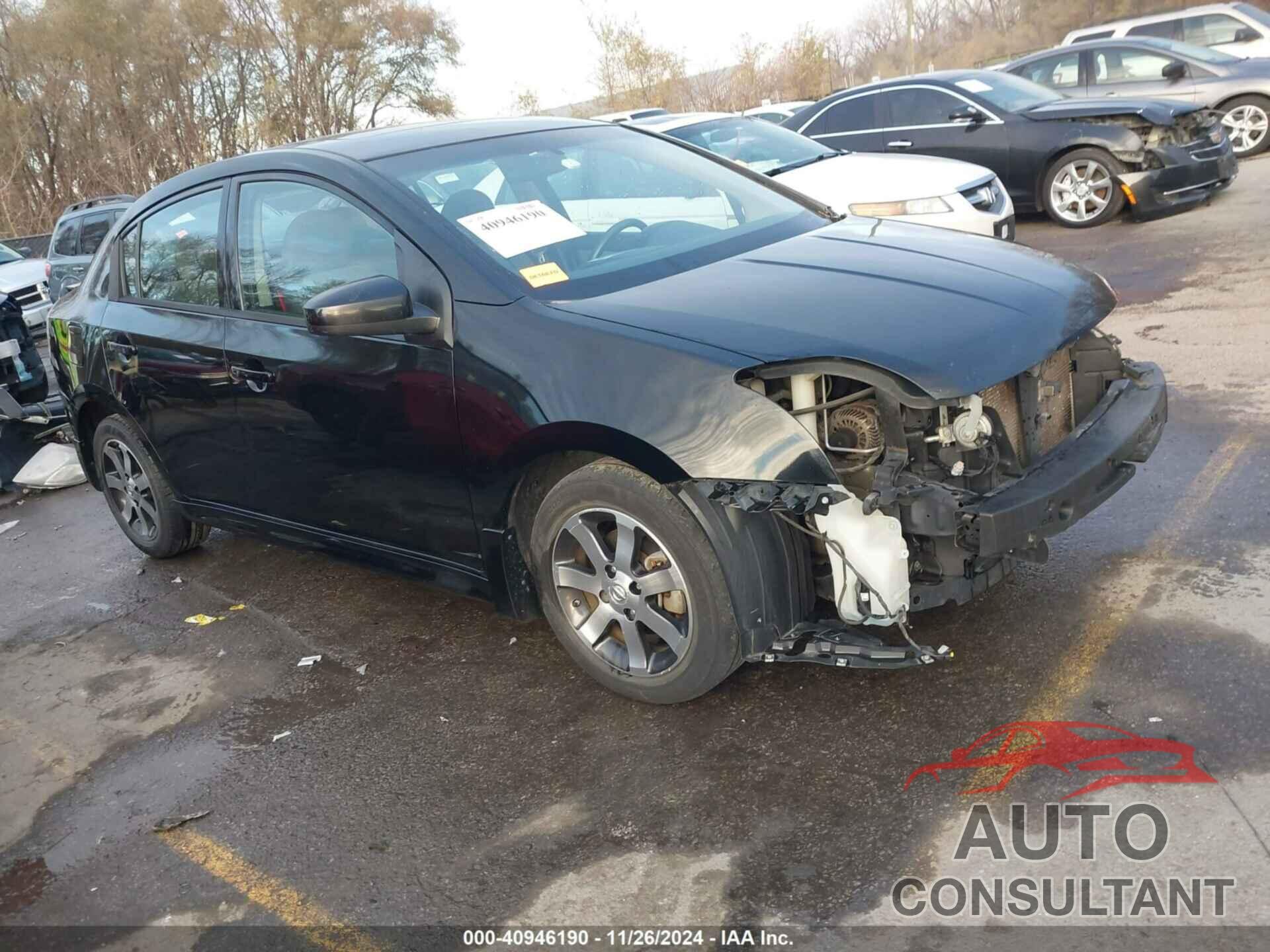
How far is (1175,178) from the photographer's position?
10.2 meters

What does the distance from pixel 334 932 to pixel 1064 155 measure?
10.1m

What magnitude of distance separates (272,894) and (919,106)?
34.3 feet

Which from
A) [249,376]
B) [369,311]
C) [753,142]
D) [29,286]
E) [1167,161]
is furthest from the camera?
[29,286]

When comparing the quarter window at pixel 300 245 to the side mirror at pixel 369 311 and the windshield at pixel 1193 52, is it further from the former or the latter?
the windshield at pixel 1193 52

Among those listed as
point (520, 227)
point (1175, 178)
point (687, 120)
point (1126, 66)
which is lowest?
point (1175, 178)

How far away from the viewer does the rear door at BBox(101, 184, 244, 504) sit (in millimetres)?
4652

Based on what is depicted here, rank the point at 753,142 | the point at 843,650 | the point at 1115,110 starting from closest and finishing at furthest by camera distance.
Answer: the point at 843,650 → the point at 753,142 → the point at 1115,110

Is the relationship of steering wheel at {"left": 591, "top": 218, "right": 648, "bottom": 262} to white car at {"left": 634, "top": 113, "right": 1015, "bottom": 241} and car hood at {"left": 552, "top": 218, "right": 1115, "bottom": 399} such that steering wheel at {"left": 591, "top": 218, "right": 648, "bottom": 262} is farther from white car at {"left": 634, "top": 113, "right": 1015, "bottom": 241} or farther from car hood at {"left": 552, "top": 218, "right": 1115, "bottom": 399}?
white car at {"left": 634, "top": 113, "right": 1015, "bottom": 241}

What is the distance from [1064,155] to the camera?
10.8 m

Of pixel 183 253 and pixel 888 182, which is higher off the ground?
pixel 183 253

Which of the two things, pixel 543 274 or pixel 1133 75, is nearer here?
pixel 543 274

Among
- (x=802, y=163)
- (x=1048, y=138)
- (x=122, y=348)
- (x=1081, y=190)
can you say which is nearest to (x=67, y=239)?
(x=802, y=163)

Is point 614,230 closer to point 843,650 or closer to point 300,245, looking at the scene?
point 300,245

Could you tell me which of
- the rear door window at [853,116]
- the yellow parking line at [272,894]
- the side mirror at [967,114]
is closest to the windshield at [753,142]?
the rear door window at [853,116]
